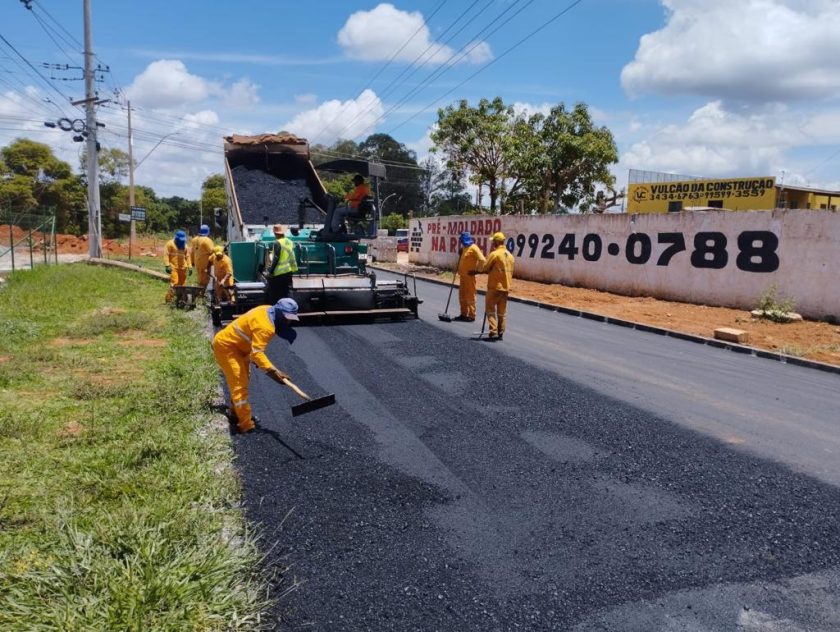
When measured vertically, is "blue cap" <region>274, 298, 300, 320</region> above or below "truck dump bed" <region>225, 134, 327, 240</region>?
below

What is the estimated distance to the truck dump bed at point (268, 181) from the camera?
12812mm

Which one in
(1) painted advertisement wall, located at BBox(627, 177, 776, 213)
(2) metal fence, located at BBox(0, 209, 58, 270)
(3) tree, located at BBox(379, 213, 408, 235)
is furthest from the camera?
(3) tree, located at BBox(379, 213, 408, 235)

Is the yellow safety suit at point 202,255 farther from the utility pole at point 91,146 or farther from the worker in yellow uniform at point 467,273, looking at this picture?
the utility pole at point 91,146

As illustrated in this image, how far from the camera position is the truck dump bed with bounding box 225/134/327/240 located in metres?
12.8

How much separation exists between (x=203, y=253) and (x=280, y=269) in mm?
2881

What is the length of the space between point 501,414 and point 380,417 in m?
1.16

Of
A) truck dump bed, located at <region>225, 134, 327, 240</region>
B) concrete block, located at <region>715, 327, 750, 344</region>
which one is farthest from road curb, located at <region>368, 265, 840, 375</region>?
truck dump bed, located at <region>225, 134, 327, 240</region>

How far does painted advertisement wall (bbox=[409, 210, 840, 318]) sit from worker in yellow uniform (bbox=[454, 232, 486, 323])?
17.8ft

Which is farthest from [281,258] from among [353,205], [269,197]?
[269,197]

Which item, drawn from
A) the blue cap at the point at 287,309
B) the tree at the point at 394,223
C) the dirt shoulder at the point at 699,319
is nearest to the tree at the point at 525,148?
the dirt shoulder at the point at 699,319

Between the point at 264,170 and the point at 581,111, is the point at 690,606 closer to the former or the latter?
the point at 264,170

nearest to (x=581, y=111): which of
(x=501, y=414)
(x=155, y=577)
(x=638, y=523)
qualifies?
(x=501, y=414)

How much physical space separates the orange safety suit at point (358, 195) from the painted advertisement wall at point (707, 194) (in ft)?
59.4

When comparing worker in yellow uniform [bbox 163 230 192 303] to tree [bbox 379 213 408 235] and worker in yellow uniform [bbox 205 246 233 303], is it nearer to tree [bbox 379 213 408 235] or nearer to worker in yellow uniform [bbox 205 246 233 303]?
worker in yellow uniform [bbox 205 246 233 303]
